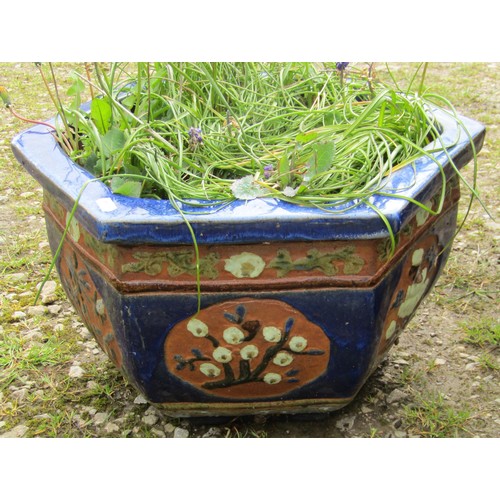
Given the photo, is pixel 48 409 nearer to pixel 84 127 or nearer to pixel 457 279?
pixel 84 127

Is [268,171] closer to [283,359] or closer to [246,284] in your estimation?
[246,284]

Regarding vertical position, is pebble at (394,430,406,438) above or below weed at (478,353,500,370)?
above

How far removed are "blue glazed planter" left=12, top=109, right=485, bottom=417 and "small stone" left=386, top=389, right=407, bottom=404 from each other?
0.85 ft

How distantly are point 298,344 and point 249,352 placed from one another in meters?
0.08

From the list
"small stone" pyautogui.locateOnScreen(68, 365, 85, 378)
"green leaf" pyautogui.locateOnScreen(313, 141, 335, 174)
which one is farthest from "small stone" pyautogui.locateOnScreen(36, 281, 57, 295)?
"green leaf" pyautogui.locateOnScreen(313, 141, 335, 174)

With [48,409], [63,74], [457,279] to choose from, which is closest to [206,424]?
[48,409]

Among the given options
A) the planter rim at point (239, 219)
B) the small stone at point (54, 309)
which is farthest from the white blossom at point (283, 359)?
the small stone at point (54, 309)

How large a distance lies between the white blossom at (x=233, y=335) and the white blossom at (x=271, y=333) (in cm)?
4

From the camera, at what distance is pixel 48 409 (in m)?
1.60

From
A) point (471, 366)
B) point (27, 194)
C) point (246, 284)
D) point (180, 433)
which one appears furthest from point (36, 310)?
point (471, 366)

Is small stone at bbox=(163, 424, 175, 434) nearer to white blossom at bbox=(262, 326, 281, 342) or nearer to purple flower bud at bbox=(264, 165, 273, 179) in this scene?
white blossom at bbox=(262, 326, 281, 342)

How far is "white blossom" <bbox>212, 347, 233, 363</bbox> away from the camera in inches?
48.5

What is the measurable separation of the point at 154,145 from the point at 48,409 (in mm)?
652

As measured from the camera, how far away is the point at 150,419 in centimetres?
154
